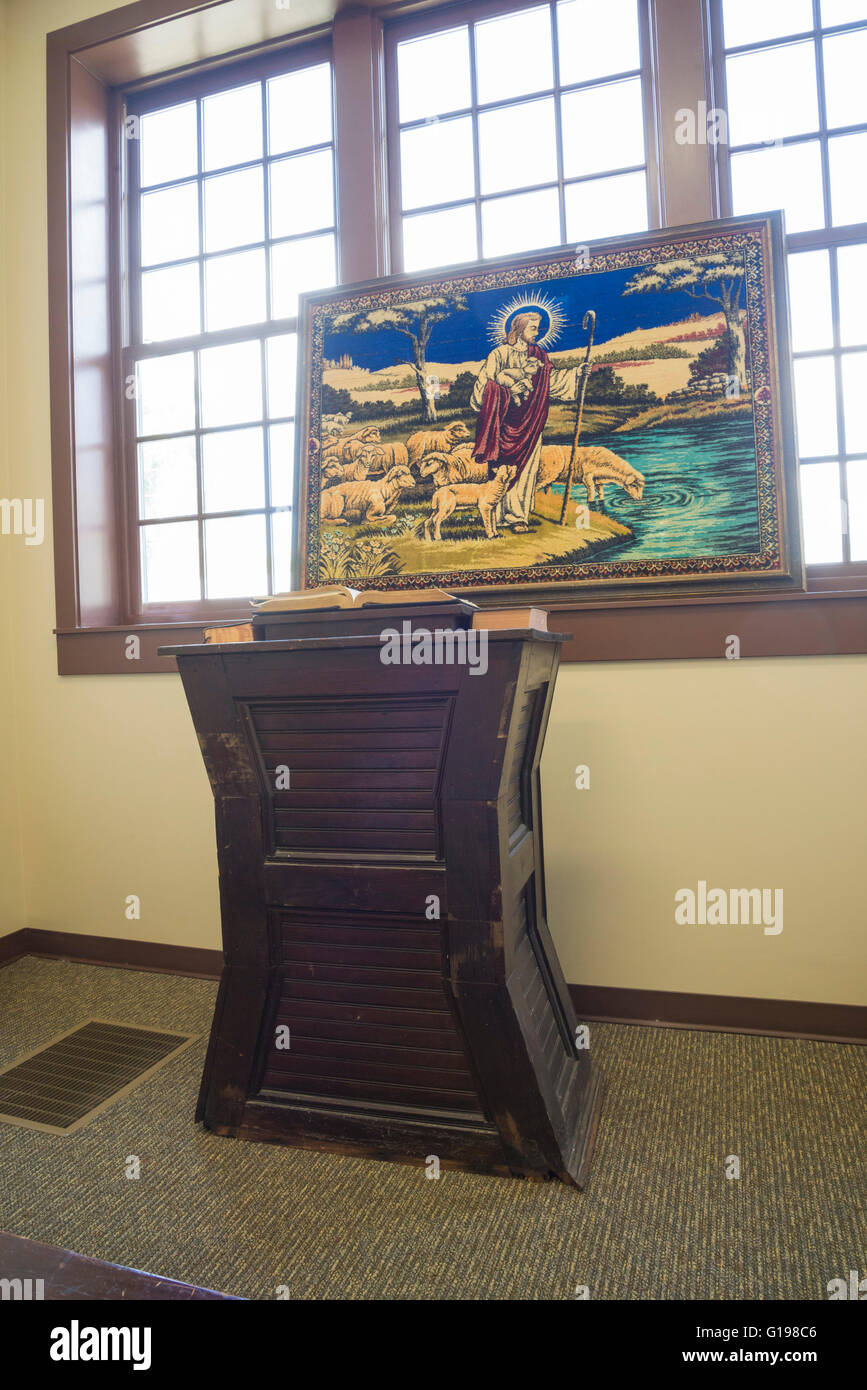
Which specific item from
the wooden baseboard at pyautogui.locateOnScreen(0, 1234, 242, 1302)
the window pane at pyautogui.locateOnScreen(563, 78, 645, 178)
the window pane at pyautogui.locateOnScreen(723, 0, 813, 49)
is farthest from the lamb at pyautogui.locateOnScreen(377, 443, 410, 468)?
the wooden baseboard at pyautogui.locateOnScreen(0, 1234, 242, 1302)

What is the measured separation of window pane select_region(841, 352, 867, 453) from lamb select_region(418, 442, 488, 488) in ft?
3.48

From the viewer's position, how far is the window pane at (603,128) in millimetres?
2564

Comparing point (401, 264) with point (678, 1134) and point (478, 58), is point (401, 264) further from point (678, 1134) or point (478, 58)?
point (678, 1134)

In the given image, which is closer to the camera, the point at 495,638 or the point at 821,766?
the point at 495,638

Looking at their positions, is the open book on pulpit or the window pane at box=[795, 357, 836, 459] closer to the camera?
the open book on pulpit

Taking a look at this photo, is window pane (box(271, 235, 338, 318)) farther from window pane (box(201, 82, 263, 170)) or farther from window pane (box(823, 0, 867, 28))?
window pane (box(823, 0, 867, 28))

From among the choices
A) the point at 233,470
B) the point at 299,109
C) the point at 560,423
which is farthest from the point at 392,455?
the point at 299,109

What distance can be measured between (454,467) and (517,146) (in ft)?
3.78

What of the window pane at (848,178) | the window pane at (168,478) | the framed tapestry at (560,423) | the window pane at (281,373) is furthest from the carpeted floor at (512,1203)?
the window pane at (848,178)

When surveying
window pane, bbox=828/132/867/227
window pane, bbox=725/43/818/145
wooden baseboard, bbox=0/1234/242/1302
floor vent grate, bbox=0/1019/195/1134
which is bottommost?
floor vent grate, bbox=0/1019/195/1134

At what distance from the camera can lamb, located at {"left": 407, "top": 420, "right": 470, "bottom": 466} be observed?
253 cm

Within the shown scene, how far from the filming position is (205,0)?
9.25 feet
